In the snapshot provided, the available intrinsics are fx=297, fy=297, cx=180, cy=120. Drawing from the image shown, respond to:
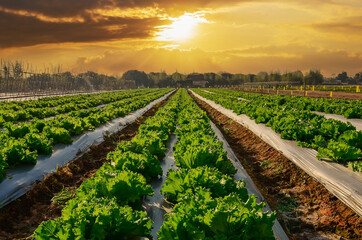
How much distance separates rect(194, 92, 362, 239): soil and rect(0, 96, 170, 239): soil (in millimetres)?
4804

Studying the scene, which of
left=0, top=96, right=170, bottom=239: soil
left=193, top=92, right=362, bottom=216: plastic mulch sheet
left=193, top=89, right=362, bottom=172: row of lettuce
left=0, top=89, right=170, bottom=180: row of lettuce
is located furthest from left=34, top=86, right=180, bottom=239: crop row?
left=193, top=89, right=362, bottom=172: row of lettuce

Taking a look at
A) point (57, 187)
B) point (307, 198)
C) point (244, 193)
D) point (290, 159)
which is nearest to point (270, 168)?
point (290, 159)

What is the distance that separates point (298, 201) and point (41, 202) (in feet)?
19.4

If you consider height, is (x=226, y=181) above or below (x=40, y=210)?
above

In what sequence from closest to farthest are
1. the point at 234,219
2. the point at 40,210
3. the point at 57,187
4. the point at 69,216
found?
the point at 234,219
the point at 69,216
the point at 40,210
the point at 57,187

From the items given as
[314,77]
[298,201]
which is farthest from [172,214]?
[314,77]

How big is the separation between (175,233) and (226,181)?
1.52m

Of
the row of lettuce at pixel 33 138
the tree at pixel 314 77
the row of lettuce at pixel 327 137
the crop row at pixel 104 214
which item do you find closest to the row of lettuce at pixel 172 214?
the crop row at pixel 104 214

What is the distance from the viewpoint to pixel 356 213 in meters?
5.55

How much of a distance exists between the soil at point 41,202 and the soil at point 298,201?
4.80m

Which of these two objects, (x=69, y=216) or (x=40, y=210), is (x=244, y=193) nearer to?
(x=69, y=216)

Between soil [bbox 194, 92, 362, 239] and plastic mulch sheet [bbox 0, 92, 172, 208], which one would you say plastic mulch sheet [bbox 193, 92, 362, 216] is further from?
plastic mulch sheet [bbox 0, 92, 172, 208]

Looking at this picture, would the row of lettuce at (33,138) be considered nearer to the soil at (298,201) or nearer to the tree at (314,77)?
the soil at (298,201)

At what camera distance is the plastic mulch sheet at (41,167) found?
625 cm
